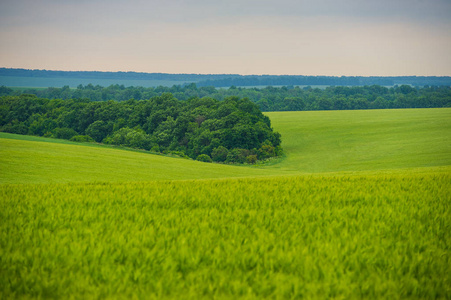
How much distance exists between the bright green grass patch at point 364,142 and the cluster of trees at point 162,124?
7683 millimetres

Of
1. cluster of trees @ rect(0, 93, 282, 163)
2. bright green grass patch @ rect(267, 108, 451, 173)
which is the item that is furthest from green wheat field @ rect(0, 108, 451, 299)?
cluster of trees @ rect(0, 93, 282, 163)

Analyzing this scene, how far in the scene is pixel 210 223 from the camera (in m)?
8.20

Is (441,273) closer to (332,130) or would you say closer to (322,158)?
(322,158)

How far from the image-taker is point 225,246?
6727mm

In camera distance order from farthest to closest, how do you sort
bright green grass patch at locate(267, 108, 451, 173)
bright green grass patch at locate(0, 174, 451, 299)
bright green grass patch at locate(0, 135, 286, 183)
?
bright green grass patch at locate(267, 108, 451, 173) < bright green grass patch at locate(0, 135, 286, 183) < bright green grass patch at locate(0, 174, 451, 299)

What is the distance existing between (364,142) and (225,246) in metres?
71.7

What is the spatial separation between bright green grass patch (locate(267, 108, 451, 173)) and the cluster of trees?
7.68 meters

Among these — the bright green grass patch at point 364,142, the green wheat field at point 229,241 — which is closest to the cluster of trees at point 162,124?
the bright green grass patch at point 364,142

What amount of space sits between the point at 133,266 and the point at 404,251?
429 cm

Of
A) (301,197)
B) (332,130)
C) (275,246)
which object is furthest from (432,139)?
(275,246)

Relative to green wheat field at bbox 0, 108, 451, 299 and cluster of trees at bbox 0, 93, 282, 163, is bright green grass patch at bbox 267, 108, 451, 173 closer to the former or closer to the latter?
cluster of trees at bbox 0, 93, 282, 163

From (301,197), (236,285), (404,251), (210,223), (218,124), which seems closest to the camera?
(236,285)

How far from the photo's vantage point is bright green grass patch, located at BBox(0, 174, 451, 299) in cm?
547

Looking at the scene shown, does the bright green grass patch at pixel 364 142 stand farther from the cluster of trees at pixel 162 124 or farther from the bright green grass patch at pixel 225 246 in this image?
the bright green grass patch at pixel 225 246
